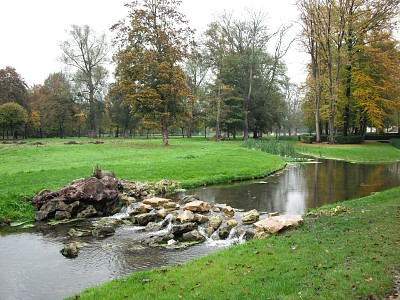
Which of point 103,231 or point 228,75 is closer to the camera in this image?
point 103,231

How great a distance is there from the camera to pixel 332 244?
8.47 meters

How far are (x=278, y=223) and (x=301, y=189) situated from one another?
30.8 feet

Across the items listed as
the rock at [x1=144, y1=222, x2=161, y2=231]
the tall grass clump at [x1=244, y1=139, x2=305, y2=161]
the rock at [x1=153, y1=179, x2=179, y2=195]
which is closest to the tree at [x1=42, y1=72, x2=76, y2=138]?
the tall grass clump at [x1=244, y1=139, x2=305, y2=161]

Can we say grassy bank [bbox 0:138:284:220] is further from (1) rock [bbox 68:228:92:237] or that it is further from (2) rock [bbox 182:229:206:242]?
(2) rock [bbox 182:229:206:242]

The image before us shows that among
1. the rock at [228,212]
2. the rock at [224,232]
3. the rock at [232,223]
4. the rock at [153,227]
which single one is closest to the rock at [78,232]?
the rock at [153,227]

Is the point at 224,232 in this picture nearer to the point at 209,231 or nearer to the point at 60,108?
the point at 209,231

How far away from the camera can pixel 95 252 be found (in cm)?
1008

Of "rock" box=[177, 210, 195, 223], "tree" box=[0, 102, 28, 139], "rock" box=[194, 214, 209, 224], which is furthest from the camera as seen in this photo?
"tree" box=[0, 102, 28, 139]

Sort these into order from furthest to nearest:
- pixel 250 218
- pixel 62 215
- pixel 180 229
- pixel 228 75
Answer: pixel 228 75
pixel 62 215
pixel 250 218
pixel 180 229

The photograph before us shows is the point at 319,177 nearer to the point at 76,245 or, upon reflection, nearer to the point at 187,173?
the point at 187,173

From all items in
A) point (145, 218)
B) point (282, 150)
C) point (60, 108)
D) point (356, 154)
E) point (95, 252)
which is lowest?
point (95, 252)

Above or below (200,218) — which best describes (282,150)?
above

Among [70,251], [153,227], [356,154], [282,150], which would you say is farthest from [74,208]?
[356,154]

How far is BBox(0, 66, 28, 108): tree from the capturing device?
6924 cm
